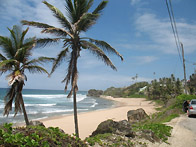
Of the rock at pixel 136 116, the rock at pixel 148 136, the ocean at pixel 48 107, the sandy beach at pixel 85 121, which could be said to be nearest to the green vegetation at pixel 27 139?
the rock at pixel 148 136

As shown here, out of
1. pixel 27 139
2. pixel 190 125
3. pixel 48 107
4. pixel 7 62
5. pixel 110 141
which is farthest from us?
pixel 48 107

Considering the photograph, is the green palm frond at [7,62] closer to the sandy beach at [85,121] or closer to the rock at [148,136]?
the rock at [148,136]

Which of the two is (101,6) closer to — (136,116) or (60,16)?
(60,16)

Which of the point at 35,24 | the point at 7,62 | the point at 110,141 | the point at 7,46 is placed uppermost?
the point at 35,24

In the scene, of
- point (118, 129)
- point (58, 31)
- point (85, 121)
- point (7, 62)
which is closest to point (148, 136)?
point (118, 129)

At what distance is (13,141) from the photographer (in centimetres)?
272

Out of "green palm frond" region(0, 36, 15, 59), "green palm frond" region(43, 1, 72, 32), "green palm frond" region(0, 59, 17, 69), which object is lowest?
"green palm frond" region(0, 59, 17, 69)

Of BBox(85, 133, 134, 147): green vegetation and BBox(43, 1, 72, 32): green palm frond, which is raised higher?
BBox(43, 1, 72, 32): green palm frond

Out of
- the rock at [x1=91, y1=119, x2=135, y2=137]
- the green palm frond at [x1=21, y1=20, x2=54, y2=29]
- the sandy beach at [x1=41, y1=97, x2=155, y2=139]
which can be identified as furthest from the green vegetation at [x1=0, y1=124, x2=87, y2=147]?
the sandy beach at [x1=41, y1=97, x2=155, y2=139]

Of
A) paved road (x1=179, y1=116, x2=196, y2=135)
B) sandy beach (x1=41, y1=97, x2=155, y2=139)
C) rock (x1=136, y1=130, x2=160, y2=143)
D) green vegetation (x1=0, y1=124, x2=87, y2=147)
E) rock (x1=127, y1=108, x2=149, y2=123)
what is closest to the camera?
green vegetation (x1=0, y1=124, x2=87, y2=147)

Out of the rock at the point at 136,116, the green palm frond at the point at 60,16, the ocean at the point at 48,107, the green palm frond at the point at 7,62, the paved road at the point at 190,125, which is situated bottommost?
the ocean at the point at 48,107

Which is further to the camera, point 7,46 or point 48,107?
point 48,107

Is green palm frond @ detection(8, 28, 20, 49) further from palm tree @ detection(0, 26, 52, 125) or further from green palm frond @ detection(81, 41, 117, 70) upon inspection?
green palm frond @ detection(81, 41, 117, 70)

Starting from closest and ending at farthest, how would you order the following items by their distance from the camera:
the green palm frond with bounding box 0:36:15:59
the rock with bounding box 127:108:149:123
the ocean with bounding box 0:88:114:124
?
the green palm frond with bounding box 0:36:15:59, the rock with bounding box 127:108:149:123, the ocean with bounding box 0:88:114:124
